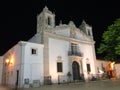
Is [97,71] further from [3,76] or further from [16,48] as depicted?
[3,76]

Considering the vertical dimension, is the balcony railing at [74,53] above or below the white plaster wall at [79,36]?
below

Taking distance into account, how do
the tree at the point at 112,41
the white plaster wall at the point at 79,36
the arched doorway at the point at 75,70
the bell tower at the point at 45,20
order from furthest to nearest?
the white plaster wall at the point at 79,36
the arched doorway at the point at 75,70
the bell tower at the point at 45,20
the tree at the point at 112,41

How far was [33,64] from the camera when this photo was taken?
20.6 meters

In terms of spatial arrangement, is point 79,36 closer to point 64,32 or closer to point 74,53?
point 64,32

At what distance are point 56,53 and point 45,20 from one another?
606 centimetres

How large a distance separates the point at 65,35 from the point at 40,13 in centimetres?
602

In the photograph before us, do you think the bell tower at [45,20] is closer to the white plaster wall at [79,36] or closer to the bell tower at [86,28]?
the white plaster wall at [79,36]

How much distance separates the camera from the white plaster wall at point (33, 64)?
19.9 m

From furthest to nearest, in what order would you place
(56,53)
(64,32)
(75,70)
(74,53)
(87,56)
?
(87,56) → (64,32) → (74,53) → (75,70) → (56,53)

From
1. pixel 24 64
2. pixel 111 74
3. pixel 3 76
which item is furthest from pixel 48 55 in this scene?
pixel 111 74

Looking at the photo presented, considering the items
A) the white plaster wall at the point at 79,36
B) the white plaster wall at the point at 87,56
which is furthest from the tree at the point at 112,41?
the white plaster wall at the point at 79,36

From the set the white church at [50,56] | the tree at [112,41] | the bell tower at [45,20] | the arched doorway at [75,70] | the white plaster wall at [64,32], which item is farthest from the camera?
the white plaster wall at [64,32]

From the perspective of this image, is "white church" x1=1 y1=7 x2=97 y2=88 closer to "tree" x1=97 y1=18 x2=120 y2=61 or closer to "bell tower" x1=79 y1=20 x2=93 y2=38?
"bell tower" x1=79 y1=20 x2=93 y2=38

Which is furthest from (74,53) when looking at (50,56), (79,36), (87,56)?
(50,56)
